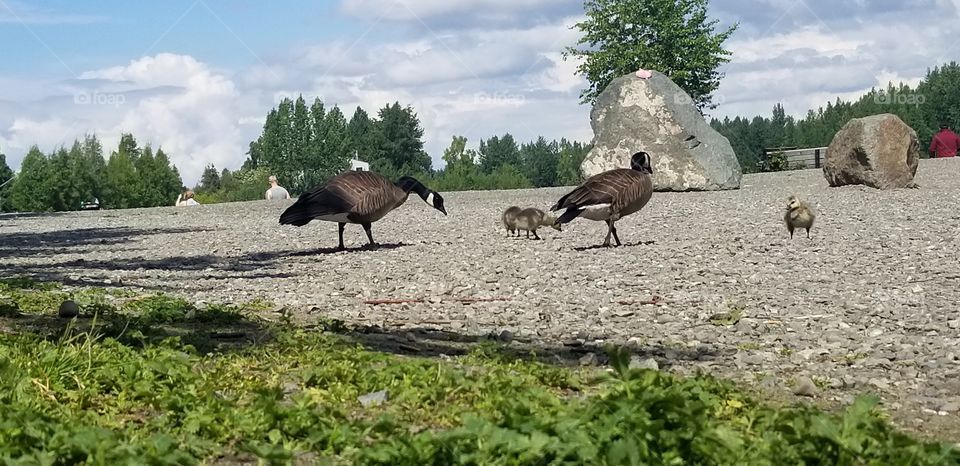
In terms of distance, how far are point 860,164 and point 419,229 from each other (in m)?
10.6

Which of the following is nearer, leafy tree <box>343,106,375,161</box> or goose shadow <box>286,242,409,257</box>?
goose shadow <box>286,242,409,257</box>

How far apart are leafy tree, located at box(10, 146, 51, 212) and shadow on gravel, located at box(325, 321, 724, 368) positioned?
7092cm

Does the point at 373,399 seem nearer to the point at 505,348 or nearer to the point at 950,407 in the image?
the point at 505,348

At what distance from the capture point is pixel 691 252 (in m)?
12.6

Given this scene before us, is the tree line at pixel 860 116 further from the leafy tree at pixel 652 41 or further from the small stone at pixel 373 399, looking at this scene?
the small stone at pixel 373 399

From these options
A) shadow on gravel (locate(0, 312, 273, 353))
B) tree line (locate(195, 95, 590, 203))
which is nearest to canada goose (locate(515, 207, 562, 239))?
shadow on gravel (locate(0, 312, 273, 353))

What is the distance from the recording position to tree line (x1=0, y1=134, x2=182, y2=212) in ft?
245

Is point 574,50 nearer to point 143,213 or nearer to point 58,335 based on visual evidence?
point 143,213

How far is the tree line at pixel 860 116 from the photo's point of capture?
280 feet

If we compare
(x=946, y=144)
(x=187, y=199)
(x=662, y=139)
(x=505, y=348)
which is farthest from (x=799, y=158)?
(x=505, y=348)

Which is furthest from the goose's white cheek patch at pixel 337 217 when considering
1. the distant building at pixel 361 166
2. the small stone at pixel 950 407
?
the small stone at pixel 950 407

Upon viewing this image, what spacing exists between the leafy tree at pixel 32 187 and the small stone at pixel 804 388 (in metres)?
73.2

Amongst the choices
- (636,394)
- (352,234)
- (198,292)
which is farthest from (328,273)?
(636,394)

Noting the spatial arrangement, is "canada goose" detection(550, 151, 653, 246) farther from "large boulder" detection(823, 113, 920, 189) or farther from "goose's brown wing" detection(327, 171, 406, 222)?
"large boulder" detection(823, 113, 920, 189)
